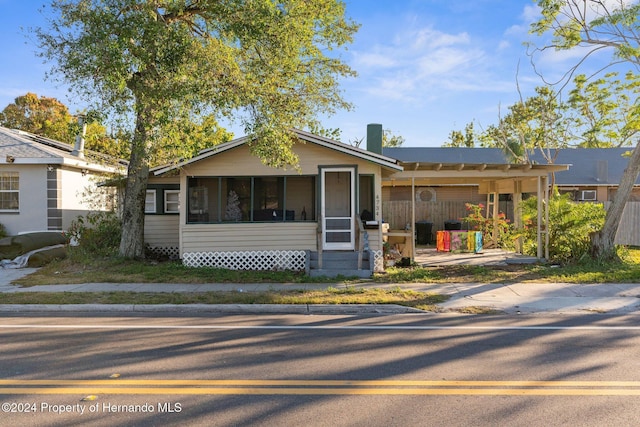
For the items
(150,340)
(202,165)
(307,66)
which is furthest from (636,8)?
(150,340)

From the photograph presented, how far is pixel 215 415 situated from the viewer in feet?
14.0

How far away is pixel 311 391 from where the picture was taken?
485cm

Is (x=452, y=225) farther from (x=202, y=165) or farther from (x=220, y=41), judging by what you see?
(x=220, y=41)

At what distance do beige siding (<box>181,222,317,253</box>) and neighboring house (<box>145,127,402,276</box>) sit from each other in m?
0.03

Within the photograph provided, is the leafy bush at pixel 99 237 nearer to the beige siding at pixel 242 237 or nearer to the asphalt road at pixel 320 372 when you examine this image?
the beige siding at pixel 242 237

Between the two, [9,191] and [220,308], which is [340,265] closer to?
[220,308]

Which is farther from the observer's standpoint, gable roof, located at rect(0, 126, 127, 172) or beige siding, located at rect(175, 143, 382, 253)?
gable roof, located at rect(0, 126, 127, 172)

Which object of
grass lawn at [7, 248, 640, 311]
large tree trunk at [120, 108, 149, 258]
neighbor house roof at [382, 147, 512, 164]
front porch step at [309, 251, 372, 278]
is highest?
neighbor house roof at [382, 147, 512, 164]

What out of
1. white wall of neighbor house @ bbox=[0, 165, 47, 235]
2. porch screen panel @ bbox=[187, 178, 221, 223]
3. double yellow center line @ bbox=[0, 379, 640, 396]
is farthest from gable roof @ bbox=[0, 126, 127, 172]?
double yellow center line @ bbox=[0, 379, 640, 396]

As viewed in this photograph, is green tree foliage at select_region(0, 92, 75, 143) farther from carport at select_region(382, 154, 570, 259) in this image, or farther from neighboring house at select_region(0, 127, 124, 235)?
carport at select_region(382, 154, 570, 259)

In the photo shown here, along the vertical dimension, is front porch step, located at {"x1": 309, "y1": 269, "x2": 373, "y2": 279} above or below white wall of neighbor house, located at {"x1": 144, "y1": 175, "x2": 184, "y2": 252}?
below

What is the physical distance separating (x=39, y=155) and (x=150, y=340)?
44.1ft

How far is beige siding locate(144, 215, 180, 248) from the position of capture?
16.8m

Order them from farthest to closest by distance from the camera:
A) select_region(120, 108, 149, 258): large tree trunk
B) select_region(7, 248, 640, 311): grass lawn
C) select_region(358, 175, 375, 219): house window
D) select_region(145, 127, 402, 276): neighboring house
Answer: select_region(358, 175, 375, 219): house window, select_region(120, 108, 149, 258): large tree trunk, select_region(145, 127, 402, 276): neighboring house, select_region(7, 248, 640, 311): grass lawn
